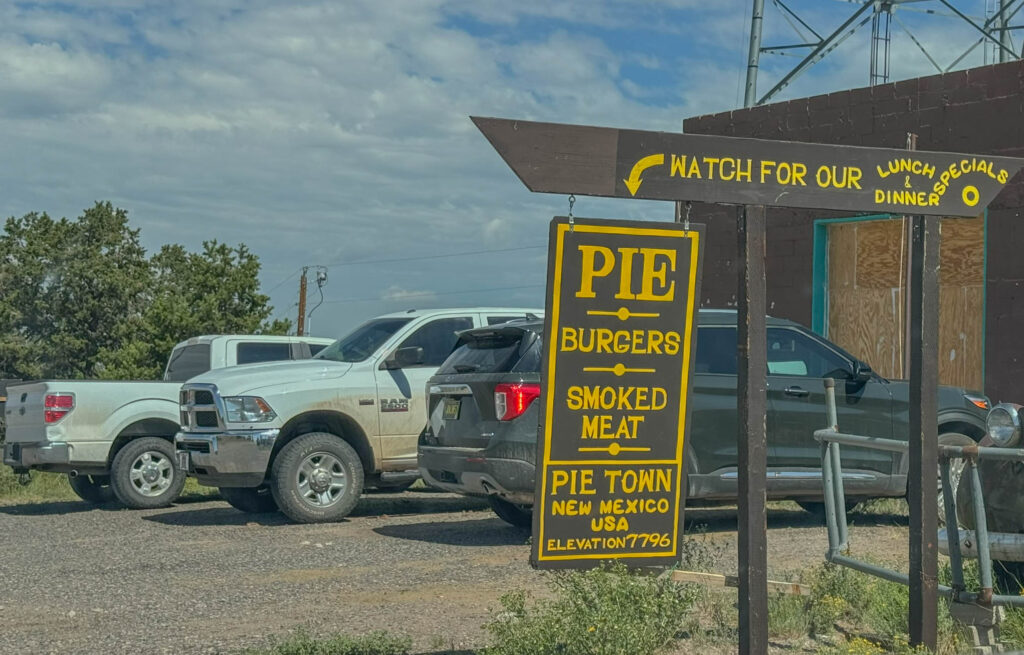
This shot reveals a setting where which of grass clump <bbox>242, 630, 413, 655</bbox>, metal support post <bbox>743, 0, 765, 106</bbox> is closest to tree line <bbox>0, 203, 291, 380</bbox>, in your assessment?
metal support post <bbox>743, 0, 765, 106</bbox>

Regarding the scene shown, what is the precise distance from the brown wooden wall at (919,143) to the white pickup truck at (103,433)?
864 cm

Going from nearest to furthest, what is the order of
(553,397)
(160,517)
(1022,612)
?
1. (553,397)
2. (1022,612)
3. (160,517)

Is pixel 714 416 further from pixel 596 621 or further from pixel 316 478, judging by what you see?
pixel 596 621

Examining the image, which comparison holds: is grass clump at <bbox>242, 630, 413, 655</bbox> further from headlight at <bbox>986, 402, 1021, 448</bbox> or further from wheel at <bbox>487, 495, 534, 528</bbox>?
wheel at <bbox>487, 495, 534, 528</bbox>

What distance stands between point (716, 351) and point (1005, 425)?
181 inches

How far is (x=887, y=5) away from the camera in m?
21.7

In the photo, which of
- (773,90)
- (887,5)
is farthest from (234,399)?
(887,5)

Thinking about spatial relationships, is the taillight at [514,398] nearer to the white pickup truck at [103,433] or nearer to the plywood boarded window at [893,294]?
the white pickup truck at [103,433]

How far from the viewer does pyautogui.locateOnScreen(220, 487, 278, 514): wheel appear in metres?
13.3

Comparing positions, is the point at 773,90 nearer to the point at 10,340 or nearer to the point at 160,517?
the point at 160,517

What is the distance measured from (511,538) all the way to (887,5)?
14.4m

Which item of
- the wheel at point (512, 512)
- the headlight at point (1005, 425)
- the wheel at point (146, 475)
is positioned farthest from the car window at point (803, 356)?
the wheel at point (146, 475)

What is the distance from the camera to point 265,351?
51.4ft

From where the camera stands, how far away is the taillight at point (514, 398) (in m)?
10.1
